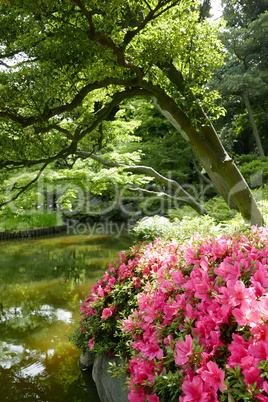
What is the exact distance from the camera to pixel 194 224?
5.73m

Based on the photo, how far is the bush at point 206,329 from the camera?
3.56ft

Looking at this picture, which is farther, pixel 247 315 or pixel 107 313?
pixel 107 313

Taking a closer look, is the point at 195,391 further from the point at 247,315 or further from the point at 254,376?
the point at 247,315

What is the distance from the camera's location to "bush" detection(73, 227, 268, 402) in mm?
1084

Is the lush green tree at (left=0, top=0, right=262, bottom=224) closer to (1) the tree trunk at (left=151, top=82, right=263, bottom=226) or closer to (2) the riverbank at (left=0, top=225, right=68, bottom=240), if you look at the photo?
(1) the tree trunk at (left=151, top=82, right=263, bottom=226)

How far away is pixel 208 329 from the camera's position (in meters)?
1.33

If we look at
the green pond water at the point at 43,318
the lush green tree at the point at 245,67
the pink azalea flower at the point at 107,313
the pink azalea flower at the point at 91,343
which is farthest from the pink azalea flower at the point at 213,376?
the lush green tree at the point at 245,67

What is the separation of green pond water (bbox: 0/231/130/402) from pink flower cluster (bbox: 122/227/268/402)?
138cm

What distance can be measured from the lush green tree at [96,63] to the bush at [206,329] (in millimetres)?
2549

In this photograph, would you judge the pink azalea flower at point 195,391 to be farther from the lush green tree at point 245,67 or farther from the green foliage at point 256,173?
the lush green tree at point 245,67

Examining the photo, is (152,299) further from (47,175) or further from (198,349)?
(47,175)

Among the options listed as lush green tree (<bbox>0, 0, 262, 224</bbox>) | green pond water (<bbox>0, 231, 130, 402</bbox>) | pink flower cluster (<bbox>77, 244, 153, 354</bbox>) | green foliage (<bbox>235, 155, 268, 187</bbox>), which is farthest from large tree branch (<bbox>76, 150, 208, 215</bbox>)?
pink flower cluster (<bbox>77, 244, 153, 354</bbox>)

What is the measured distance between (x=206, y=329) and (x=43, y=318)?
3672 millimetres

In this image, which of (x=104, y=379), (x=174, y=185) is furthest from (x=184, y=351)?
(x=174, y=185)
